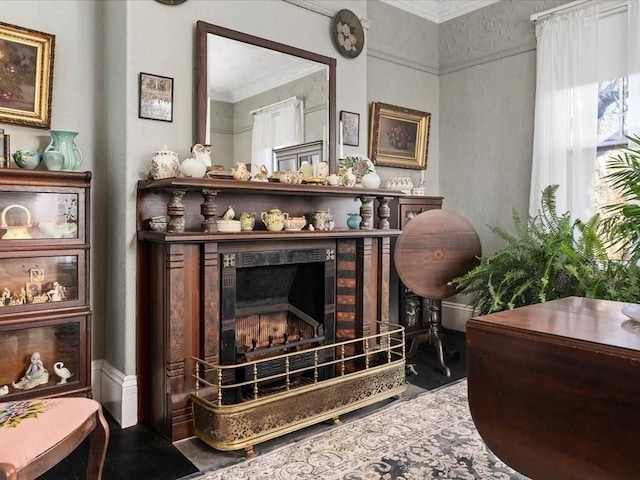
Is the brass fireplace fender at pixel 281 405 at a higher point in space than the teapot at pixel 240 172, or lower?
lower

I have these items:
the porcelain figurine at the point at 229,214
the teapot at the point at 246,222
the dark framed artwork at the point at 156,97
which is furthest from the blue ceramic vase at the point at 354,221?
the dark framed artwork at the point at 156,97

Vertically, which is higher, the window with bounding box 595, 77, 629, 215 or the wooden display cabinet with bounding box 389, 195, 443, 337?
the window with bounding box 595, 77, 629, 215

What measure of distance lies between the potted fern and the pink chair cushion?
2420 mm

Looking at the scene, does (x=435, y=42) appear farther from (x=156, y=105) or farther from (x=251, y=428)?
(x=251, y=428)

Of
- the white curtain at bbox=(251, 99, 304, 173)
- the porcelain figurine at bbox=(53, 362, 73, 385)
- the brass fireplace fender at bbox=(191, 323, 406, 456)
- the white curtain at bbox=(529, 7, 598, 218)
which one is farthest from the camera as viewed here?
the white curtain at bbox=(529, 7, 598, 218)

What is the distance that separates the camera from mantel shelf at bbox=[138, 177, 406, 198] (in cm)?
238

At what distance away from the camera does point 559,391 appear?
1521 millimetres

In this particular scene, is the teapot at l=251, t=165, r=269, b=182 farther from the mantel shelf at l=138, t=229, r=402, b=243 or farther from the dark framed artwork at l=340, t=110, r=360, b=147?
the dark framed artwork at l=340, t=110, r=360, b=147

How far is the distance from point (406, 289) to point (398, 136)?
137cm

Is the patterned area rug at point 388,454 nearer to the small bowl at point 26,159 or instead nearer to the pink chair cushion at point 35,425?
the pink chair cushion at point 35,425

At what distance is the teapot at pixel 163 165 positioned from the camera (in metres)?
2.49

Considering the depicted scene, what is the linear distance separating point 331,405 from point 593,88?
296 centimetres

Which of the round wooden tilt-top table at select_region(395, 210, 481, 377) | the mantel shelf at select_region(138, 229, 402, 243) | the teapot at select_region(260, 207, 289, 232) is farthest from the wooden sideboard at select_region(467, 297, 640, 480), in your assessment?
the round wooden tilt-top table at select_region(395, 210, 481, 377)

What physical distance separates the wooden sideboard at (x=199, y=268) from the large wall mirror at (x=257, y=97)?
13.3 inches
